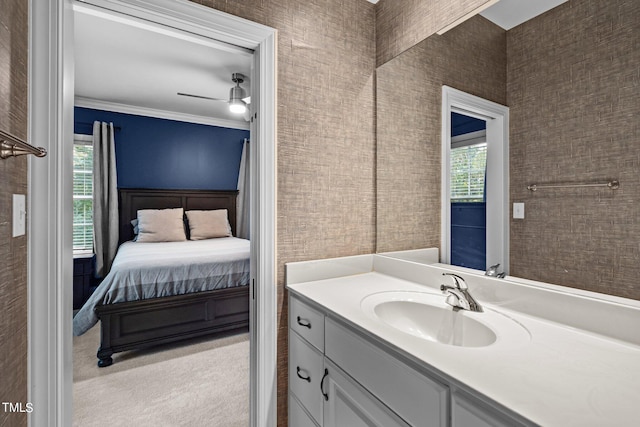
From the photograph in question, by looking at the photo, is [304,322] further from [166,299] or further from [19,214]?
[166,299]

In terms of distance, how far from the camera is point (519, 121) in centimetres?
110

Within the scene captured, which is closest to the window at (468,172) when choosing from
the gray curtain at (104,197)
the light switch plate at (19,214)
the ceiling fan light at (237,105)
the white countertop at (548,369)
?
the white countertop at (548,369)

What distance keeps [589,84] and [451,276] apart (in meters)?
0.81

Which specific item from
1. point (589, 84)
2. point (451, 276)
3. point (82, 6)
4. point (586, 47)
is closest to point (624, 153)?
point (589, 84)

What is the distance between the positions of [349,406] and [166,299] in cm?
216

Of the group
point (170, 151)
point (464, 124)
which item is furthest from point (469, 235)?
point (170, 151)

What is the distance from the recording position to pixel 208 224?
4.49 m

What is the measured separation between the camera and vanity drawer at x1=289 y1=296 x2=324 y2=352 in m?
1.23

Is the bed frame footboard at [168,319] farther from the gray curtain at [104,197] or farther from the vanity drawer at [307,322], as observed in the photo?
the gray curtain at [104,197]

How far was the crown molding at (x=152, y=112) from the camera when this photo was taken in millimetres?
3927

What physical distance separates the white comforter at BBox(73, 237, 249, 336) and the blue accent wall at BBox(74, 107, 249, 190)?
1.65m

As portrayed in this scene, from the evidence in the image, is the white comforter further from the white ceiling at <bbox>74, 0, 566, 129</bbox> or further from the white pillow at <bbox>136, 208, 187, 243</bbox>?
the white ceiling at <bbox>74, 0, 566, 129</bbox>

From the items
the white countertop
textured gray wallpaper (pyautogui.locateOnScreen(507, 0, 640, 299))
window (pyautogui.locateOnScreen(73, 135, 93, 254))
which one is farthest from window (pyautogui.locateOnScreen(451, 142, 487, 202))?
window (pyautogui.locateOnScreen(73, 135, 93, 254))

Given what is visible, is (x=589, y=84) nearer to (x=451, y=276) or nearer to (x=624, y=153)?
(x=624, y=153)
